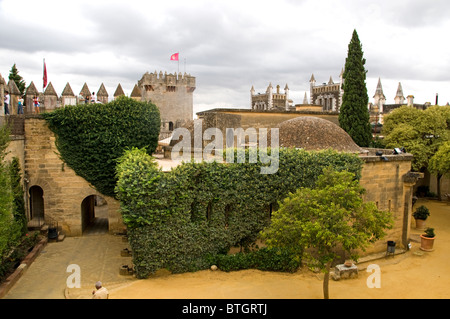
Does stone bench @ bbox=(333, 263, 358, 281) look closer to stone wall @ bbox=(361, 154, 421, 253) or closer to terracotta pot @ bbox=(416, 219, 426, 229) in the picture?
stone wall @ bbox=(361, 154, 421, 253)

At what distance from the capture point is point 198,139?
57.7 ft

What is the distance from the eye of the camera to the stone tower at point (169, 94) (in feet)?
128

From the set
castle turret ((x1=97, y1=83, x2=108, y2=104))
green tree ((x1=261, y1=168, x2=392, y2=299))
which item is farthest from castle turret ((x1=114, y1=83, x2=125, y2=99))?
green tree ((x1=261, y1=168, x2=392, y2=299))

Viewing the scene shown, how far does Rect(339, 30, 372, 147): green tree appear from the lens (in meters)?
25.6

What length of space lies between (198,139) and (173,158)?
1.92 m

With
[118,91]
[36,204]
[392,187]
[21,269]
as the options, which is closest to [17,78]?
[118,91]

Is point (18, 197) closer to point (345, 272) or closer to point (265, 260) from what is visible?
point (265, 260)

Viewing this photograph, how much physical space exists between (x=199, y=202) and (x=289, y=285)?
4.44 m

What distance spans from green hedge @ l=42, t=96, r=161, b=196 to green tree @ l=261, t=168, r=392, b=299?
9.08 meters

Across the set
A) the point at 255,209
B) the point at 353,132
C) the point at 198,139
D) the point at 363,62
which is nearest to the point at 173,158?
the point at 198,139

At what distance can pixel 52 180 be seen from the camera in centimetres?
1686

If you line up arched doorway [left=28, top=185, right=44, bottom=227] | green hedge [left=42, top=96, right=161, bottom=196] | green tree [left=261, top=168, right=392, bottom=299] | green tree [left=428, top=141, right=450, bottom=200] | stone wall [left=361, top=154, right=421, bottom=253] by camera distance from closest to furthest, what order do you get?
green tree [left=261, top=168, right=392, bottom=299]
stone wall [left=361, top=154, right=421, bottom=253]
green hedge [left=42, top=96, right=161, bottom=196]
arched doorway [left=28, top=185, right=44, bottom=227]
green tree [left=428, top=141, right=450, bottom=200]

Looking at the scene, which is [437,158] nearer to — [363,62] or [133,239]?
[363,62]
